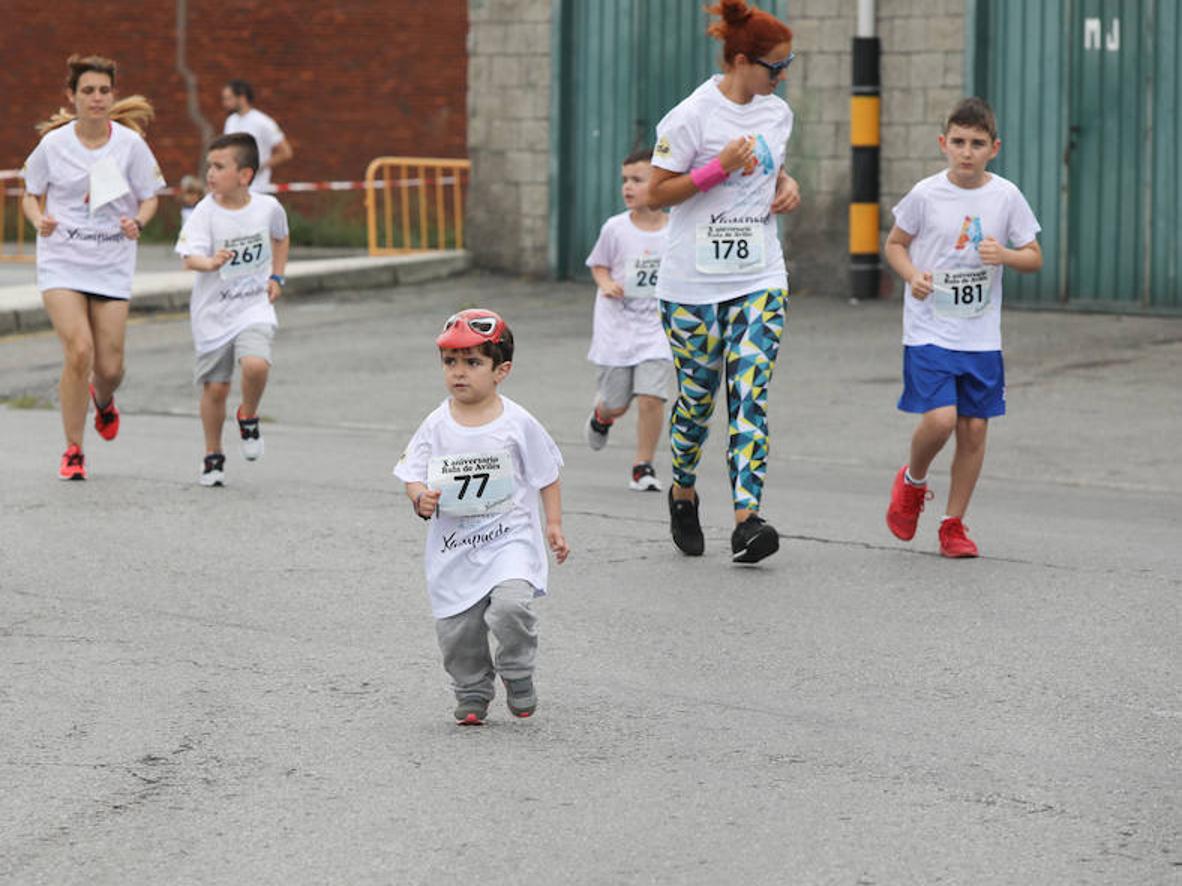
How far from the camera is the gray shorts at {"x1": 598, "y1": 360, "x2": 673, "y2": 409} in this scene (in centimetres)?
1070

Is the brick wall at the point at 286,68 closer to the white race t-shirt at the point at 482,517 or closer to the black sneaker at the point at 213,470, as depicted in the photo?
the black sneaker at the point at 213,470

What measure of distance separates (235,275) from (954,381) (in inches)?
141

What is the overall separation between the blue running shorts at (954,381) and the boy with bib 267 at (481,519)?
275 cm

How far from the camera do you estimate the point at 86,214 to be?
10.9 m

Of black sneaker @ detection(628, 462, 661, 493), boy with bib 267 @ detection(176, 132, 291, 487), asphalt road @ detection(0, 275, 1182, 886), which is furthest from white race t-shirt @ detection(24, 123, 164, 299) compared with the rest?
black sneaker @ detection(628, 462, 661, 493)

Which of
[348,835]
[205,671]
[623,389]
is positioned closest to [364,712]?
[205,671]

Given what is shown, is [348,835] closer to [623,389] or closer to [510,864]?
[510,864]

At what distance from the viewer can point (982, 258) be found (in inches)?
335

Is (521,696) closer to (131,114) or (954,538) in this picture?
(954,538)

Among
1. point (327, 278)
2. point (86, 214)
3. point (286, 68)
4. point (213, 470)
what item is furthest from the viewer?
point (286, 68)

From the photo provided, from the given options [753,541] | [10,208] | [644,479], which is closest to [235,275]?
[644,479]

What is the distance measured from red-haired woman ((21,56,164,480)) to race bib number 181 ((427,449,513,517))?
4.92 metres

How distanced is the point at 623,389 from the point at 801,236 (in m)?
8.75

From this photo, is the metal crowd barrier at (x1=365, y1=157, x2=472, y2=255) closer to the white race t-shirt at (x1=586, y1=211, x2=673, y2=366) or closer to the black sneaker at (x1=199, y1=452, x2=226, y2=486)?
the white race t-shirt at (x1=586, y1=211, x2=673, y2=366)
